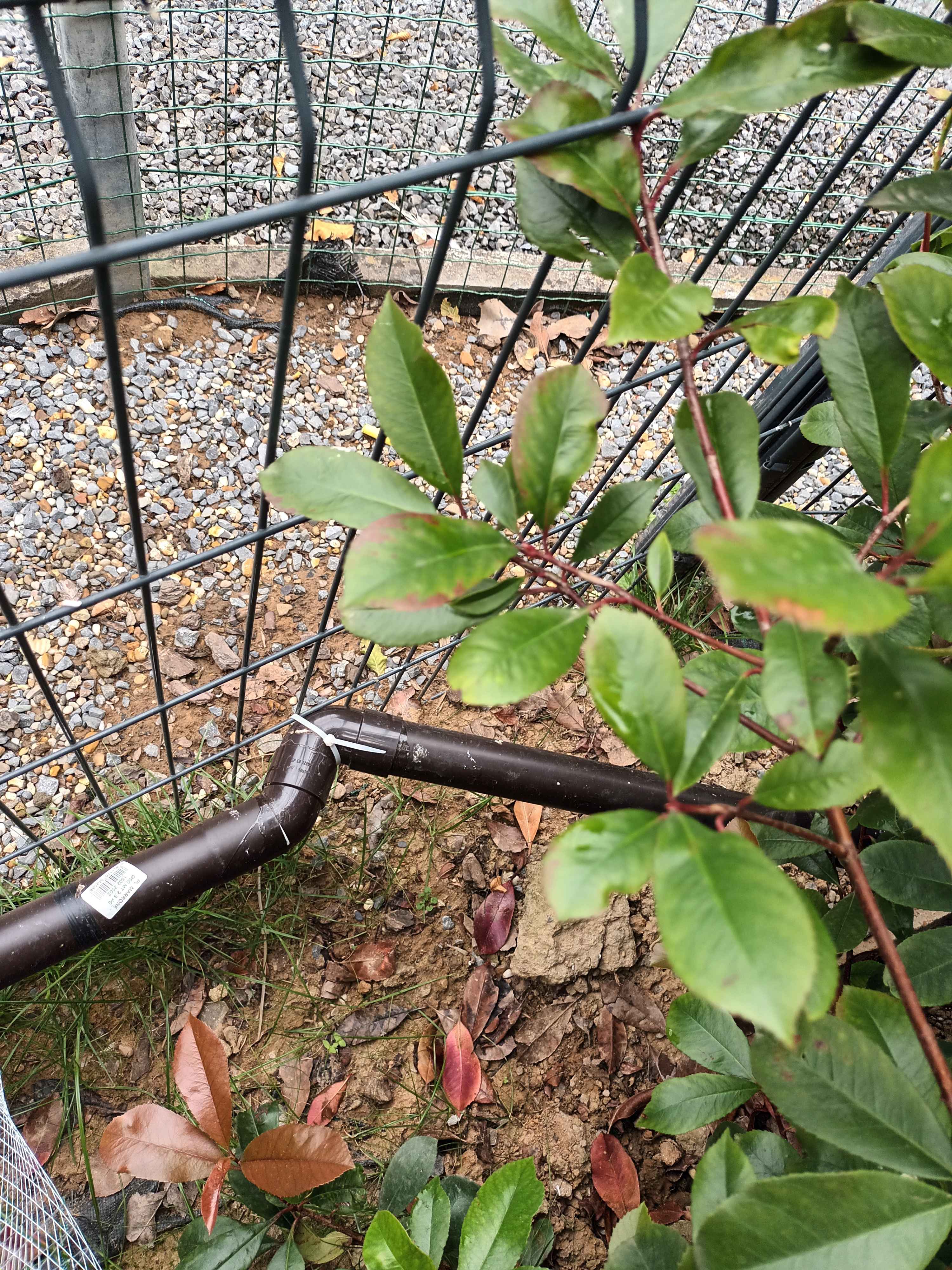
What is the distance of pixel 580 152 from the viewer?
0.74m

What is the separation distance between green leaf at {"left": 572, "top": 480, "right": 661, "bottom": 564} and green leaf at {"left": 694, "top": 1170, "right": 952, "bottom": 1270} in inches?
21.4

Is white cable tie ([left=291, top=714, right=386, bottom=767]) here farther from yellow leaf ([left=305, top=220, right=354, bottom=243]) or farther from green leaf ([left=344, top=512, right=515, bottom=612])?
yellow leaf ([left=305, top=220, right=354, bottom=243])

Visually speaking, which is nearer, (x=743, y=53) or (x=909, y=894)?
(x=743, y=53)

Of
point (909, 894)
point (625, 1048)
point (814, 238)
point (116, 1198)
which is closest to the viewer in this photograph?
point (909, 894)

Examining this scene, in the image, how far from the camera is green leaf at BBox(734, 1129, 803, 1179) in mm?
980

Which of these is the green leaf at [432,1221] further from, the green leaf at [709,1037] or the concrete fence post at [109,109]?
the concrete fence post at [109,109]

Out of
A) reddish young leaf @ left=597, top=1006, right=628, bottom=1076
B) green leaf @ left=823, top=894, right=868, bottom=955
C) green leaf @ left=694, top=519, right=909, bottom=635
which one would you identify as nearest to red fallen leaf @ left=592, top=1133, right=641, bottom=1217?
reddish young leaf @ left=597, top=1006, right=628, bottom=1076

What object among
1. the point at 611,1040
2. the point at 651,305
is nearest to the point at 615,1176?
the point at 611,1040

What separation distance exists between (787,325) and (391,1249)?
1055mm

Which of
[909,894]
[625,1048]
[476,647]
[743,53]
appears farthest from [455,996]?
[743,53]

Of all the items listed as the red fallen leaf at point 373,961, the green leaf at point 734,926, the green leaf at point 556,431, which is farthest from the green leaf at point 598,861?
the red fallen leaf at point 373,961

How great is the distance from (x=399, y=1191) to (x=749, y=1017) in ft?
3.70

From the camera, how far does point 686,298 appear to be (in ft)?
2.16

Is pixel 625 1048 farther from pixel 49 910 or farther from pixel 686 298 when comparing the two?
pixel 686 298
